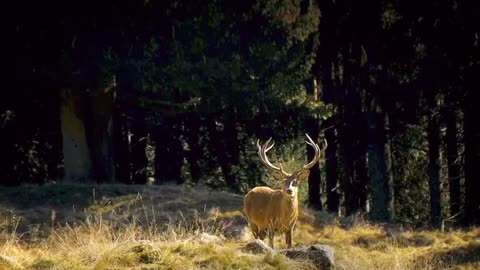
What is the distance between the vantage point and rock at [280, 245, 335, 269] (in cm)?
1077

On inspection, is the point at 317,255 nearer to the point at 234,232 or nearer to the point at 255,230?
the point at 255,230

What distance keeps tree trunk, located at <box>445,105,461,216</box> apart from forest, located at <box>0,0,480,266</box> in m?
0.05

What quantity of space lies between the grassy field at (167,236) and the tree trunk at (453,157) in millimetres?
5959

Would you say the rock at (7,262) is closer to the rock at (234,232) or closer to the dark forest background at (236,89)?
the rock at (234,232)

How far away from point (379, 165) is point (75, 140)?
27.5ft

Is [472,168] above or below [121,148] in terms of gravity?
below

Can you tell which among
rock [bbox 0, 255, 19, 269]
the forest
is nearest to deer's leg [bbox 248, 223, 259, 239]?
rock [bbox 0, 255, 19, 269]

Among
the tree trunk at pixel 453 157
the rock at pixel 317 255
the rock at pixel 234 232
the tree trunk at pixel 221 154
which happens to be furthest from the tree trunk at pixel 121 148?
the rock at pixel 317 255

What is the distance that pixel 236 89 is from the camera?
20.4 m

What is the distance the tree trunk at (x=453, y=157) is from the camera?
2408cm

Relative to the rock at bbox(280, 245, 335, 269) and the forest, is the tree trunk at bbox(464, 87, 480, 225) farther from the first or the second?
the rock at bbox(280, 245, 335, 269)

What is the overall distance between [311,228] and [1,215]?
6.43 meters

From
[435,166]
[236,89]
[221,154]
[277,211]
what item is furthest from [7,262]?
[435,166]

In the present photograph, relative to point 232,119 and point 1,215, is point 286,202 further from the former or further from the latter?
point 232,119
